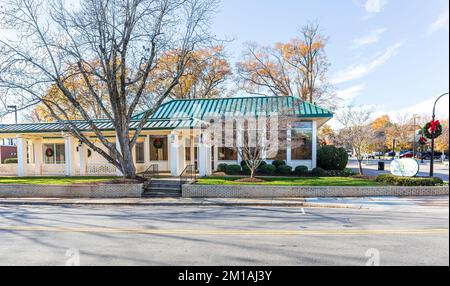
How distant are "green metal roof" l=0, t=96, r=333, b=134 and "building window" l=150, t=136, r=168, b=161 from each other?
170cm

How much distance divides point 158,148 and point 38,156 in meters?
10.4

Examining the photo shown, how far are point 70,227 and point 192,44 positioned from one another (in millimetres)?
11791

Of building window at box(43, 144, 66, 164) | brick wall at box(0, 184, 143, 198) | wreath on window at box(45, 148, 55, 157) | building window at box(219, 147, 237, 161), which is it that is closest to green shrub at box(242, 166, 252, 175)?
building window at box(219, 147, 237, 161)

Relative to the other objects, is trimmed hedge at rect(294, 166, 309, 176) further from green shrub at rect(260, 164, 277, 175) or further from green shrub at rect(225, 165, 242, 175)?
green shrub at rect(225, 165, 242, 175)

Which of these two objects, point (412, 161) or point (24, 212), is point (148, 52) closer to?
point (24, 212)

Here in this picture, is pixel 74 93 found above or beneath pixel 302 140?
above

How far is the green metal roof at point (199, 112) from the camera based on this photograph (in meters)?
16.9

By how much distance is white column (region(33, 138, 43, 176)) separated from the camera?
19.5 m

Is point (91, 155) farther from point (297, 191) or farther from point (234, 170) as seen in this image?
point (297, 191)

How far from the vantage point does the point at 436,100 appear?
48.7 ft

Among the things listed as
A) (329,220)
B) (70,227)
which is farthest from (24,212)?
(329,220)

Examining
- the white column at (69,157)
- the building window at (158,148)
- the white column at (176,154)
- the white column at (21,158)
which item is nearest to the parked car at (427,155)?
the white column at (176,154)

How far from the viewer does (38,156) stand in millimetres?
19984

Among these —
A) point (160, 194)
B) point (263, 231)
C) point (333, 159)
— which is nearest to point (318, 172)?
point (333, 159)
